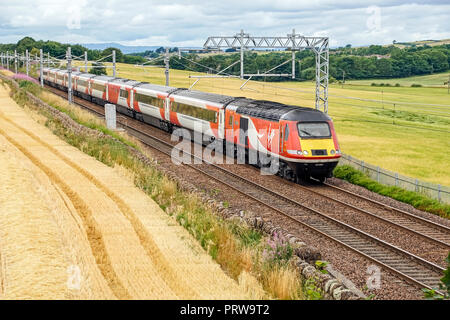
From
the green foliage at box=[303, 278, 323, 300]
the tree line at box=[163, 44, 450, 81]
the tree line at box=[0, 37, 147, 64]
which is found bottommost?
the green foliage at box=[303, 278, 323, 300]

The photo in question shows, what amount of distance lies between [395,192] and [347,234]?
7099mm

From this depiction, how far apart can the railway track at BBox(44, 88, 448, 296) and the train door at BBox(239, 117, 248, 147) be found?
204 centimetres

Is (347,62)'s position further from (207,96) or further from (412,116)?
(207,96)

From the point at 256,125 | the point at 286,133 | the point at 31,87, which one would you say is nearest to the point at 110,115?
the point at 256,125

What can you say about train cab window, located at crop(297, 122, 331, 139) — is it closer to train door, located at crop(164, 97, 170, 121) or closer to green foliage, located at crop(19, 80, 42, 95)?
train door, located at crop(164, 97, 170, 121)

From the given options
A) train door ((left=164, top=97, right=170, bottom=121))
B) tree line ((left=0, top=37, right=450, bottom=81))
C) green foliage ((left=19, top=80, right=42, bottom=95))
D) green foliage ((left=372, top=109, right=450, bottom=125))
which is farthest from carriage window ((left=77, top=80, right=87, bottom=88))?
tree line ((left=0, top=37, right=450, bottom=81))

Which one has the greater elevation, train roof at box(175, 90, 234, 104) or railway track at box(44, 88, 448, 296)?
train roof at box(175, 90, 234, 104)

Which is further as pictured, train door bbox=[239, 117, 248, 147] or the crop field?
the crop field

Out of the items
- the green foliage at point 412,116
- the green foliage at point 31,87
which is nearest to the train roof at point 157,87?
the green foliage at point 31,87

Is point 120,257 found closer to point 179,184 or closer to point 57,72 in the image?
point 179,184

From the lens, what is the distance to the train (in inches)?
1029

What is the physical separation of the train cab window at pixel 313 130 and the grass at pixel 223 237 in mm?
6601
